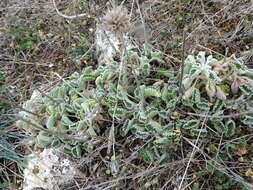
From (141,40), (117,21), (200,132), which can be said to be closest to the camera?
(117,21)

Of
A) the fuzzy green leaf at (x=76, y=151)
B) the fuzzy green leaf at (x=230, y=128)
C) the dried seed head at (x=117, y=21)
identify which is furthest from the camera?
the fuzzy green leaf at (x=76, y=151)

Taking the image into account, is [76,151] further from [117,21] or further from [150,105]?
[117,21]

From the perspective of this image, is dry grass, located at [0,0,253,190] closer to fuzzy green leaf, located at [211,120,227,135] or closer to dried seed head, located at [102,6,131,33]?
fuzzy green leaf, located at [211,120,227,135]

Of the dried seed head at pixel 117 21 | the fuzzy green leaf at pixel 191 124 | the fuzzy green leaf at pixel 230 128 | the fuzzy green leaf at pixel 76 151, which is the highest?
the dried seed head at pixel 117 21

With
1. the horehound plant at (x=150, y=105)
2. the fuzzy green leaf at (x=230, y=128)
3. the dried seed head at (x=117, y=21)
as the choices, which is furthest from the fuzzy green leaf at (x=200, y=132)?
the dried seed head at (x=117, y=21)

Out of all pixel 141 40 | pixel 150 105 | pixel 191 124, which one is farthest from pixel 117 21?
pixel 141 40

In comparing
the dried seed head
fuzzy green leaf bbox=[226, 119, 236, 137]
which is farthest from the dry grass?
the dried seed head

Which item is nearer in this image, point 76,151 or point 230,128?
point 230,128

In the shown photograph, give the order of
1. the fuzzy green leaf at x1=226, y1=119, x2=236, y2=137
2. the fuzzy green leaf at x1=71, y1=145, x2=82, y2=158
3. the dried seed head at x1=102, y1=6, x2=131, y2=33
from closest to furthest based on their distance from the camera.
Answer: the dried seed head at x1=102, y1=6, x2=131, y2=33
the fuzzy green leaf at x1=226, y1=119, x2=236, y2=137
the fuzzy green leaf at x1=71, y1=145, x2=82, y2=158

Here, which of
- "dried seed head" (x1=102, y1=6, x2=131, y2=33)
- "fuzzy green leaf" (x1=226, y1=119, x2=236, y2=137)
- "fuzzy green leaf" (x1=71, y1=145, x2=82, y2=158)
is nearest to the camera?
"dried seed head" (x1=102, y1=6, x2=131, y2=33)

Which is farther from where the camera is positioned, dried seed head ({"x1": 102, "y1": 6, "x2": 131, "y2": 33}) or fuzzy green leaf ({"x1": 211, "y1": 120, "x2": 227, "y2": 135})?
fuzzy green leaf ({"x1": 211, "y1": 120, "x2": 227, "y2": 135})

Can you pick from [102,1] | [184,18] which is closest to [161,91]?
[184,18]

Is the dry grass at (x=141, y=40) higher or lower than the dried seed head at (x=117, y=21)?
lower

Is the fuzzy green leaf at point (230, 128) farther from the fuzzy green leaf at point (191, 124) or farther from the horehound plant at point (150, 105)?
the fuzzy green leaf at point (191, 124)
